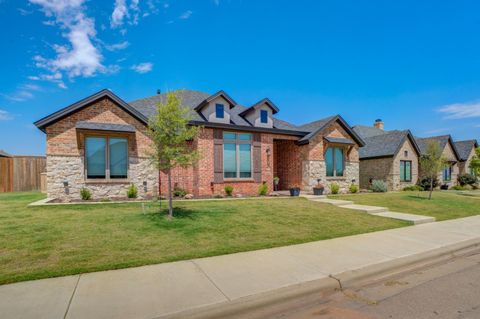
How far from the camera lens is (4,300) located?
3646 millimetres

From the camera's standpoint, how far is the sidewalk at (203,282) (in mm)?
3447

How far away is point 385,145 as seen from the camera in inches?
960

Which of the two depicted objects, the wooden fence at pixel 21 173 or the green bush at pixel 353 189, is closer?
the wooden fence at pixel 21 173

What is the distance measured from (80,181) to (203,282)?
35.7 feet

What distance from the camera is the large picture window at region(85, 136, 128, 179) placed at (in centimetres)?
1288

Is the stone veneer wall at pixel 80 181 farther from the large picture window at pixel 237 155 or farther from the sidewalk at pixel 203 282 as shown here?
the sidewalk at pixel 203 282

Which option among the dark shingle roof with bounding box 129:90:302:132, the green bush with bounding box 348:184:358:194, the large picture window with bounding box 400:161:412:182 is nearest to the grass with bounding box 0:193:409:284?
the dark shingle roof with bounding box 129:90:302:132

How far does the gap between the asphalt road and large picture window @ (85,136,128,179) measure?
11737 mm

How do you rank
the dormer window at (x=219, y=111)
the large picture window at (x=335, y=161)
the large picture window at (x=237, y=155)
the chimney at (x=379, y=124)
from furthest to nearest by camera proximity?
1. the chimney at (x=379, y=124)
2. the large picture window at (x=335, y=161)
3. the dormer window at (x=219, y=111)
4. the large picture window at (x=237, y=155)

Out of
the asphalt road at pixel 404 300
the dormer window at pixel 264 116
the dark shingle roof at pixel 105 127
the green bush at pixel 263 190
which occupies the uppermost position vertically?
the dormer window at pixel 264 116

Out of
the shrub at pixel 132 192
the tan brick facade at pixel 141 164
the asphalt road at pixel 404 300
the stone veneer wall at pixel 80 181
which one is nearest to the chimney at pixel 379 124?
the tan brick facade at pixel 141 164

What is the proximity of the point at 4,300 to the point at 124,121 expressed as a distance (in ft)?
35.8

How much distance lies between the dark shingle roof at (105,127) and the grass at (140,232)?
4.01m

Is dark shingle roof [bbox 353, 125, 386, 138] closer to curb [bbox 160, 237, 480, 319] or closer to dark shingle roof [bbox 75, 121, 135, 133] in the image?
dark shingle roof [bbox 75, 121, 135, 133]
